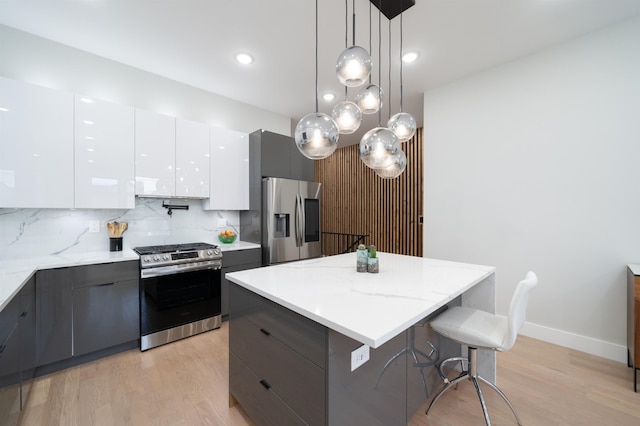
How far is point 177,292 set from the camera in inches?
106

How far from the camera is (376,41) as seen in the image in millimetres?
2523

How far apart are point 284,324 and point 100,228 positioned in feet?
8.79

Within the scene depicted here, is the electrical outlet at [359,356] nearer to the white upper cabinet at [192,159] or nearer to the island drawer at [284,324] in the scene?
the island drawer at [284,324]

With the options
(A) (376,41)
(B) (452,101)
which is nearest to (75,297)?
(A) (376,41)

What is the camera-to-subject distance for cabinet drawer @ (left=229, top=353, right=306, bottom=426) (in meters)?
1.29

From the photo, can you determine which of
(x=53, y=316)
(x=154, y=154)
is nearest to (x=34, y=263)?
(x=53, y=316)

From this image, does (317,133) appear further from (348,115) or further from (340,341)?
(340,341)

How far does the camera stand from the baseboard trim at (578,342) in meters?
2.30

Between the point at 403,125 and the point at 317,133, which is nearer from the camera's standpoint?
the point at 317,133

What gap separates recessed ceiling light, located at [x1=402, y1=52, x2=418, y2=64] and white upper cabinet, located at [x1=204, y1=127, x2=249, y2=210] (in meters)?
2.20

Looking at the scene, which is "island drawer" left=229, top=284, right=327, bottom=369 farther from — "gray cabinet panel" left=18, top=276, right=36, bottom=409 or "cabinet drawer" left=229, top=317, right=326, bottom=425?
"gray cabinet panel" left=18, top=276, right=36, bottom=409

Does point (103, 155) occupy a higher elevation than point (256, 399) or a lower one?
higher

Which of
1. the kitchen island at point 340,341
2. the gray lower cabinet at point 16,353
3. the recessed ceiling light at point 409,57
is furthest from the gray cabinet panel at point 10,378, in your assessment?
the recessed ceiling light at point 409,57

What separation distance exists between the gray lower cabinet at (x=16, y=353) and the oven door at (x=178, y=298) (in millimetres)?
748
